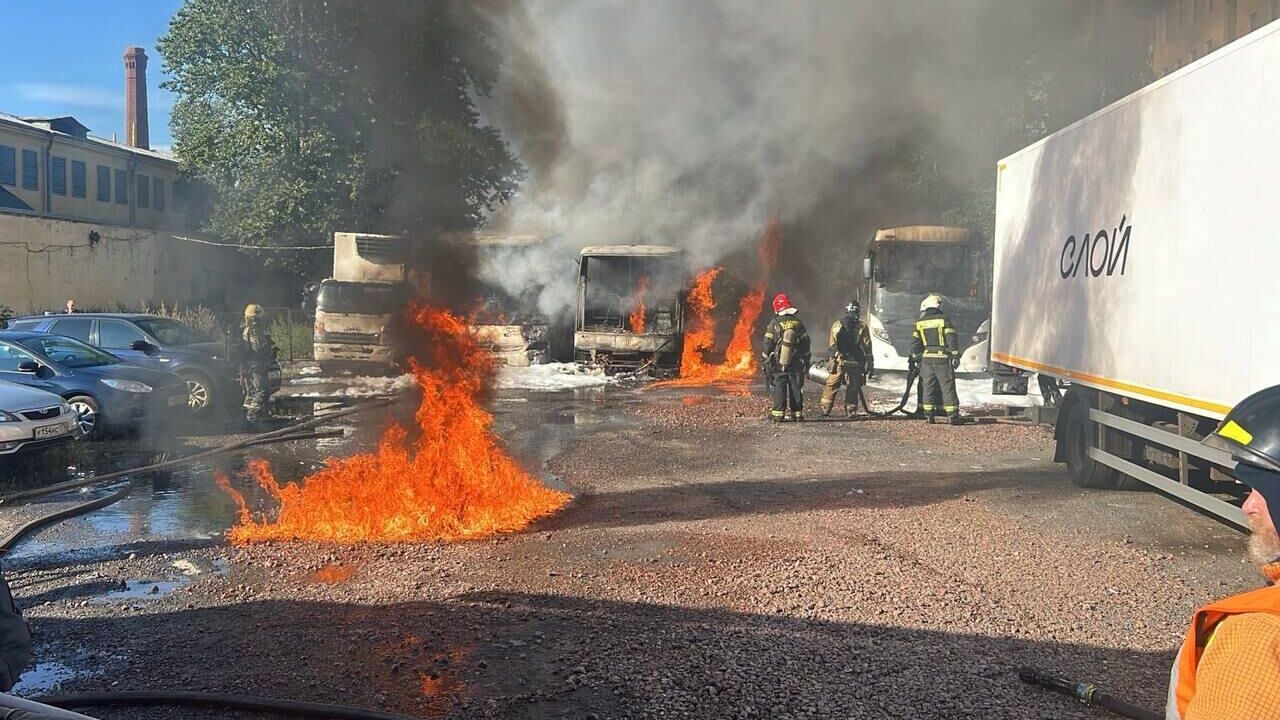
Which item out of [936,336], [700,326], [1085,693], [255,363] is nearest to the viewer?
[1085,693]

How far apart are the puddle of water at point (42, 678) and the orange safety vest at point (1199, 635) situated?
4.23 metres

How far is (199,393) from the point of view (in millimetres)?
13445

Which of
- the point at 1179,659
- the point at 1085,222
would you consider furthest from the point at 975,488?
the point at 1179,659

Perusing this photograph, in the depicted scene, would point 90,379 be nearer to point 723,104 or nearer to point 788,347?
point 788,347

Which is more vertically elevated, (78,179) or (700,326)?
(78,179)

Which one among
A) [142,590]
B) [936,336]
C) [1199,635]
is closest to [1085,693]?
[1199,635]

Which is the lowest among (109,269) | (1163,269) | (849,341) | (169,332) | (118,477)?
(118,477)

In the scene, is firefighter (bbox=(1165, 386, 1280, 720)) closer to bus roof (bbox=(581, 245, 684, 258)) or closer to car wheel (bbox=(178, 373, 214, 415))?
car wheel (bbox=(178, 373, 214, 415))

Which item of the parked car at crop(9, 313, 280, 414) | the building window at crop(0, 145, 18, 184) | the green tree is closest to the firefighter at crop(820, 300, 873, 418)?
the green tree

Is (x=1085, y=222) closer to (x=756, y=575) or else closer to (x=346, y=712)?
(x=756, y=575)

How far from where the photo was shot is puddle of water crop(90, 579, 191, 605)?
5309mm

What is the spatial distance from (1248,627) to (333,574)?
511 cm

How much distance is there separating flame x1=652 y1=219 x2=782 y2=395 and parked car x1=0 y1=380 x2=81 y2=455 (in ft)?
34.9

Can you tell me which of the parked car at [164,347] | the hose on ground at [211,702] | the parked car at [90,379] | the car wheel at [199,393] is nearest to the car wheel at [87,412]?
the parked car at [90,379]
